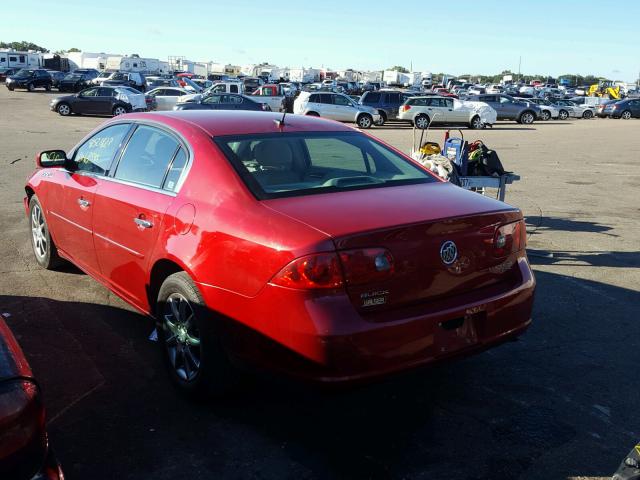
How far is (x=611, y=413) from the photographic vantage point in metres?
3.71

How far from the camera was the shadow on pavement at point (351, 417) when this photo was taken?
3.18 metres

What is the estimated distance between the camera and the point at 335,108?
99.6 ft

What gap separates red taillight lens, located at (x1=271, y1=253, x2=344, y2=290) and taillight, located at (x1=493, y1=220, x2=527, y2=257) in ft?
3.48

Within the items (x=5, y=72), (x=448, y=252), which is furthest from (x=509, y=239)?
(x=5, y=72)

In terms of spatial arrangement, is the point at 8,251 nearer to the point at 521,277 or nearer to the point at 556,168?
the point at 521,277

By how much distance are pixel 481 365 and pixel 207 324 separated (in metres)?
1.92

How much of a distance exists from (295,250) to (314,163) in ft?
4.85

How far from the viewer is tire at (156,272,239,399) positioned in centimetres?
353

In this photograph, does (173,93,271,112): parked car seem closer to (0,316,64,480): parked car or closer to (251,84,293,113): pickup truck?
(251,84,293,113): pickup truck

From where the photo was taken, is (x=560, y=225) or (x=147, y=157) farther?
(x=560, y=225)

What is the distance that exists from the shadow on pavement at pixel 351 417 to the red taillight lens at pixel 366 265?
0.53m

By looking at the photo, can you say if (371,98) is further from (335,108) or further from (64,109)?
(64,109)

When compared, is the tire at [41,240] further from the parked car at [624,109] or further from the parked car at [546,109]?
the parked car at [624,109]

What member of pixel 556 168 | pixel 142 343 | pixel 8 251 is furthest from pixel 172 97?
→ pixel 142 343
